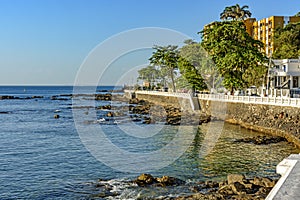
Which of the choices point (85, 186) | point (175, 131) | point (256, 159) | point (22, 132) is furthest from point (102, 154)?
point (22, 132)

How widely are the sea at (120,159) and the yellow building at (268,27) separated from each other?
50.4 metres

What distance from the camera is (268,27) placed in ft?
268

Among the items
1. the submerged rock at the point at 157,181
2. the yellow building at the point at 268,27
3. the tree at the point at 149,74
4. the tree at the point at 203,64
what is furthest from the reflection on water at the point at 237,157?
the yellow building at the point at 268,27

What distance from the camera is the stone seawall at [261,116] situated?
1066 inches

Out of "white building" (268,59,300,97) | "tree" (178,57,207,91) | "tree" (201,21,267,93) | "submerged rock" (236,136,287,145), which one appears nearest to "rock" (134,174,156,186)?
"submerged rock" (236,136,287,145)

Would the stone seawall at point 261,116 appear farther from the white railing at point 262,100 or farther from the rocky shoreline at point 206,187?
the rocky shoreline at point 206,187

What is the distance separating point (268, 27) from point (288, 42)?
54.9 feet

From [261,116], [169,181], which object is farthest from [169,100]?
[169,181]

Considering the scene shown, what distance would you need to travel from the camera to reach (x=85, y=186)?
15.8 m

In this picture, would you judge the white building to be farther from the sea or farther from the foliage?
the foliage

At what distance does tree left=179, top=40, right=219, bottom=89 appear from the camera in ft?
155

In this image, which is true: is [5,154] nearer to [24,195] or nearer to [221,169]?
[24,195]

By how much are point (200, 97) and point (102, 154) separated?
2712 centimetres

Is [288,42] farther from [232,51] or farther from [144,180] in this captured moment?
[144,180]
